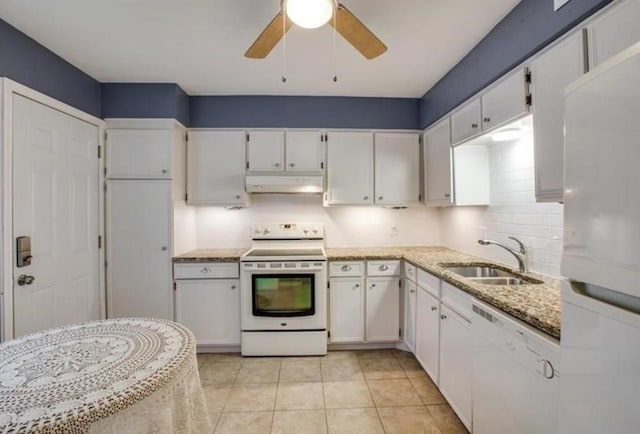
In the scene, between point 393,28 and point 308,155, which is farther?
point 308,155

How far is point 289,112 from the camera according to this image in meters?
3.13

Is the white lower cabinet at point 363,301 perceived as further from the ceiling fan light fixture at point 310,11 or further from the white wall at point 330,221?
the ceiling fan light fixture at point 310,11

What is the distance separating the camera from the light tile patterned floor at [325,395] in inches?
76.9

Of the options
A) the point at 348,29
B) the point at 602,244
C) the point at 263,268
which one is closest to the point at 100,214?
the point at 263,268

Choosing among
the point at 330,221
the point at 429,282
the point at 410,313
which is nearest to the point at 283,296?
the point at 330,221

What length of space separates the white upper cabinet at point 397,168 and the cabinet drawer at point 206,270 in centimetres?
161

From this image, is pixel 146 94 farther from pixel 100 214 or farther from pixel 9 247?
pixel 9 247

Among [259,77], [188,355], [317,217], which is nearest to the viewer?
[188,355]

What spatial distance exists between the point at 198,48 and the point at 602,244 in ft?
8.26

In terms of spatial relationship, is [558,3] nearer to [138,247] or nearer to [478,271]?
[478,271]

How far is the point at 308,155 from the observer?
312cm

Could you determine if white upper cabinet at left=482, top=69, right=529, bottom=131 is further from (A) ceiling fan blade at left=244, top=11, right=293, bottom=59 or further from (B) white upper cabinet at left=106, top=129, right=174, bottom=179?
(B) white upper cabinet at left=106, top=129, right=174, bottom=179

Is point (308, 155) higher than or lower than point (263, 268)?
higher

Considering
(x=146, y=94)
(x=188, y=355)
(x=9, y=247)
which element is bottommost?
(x=188, y=355)
